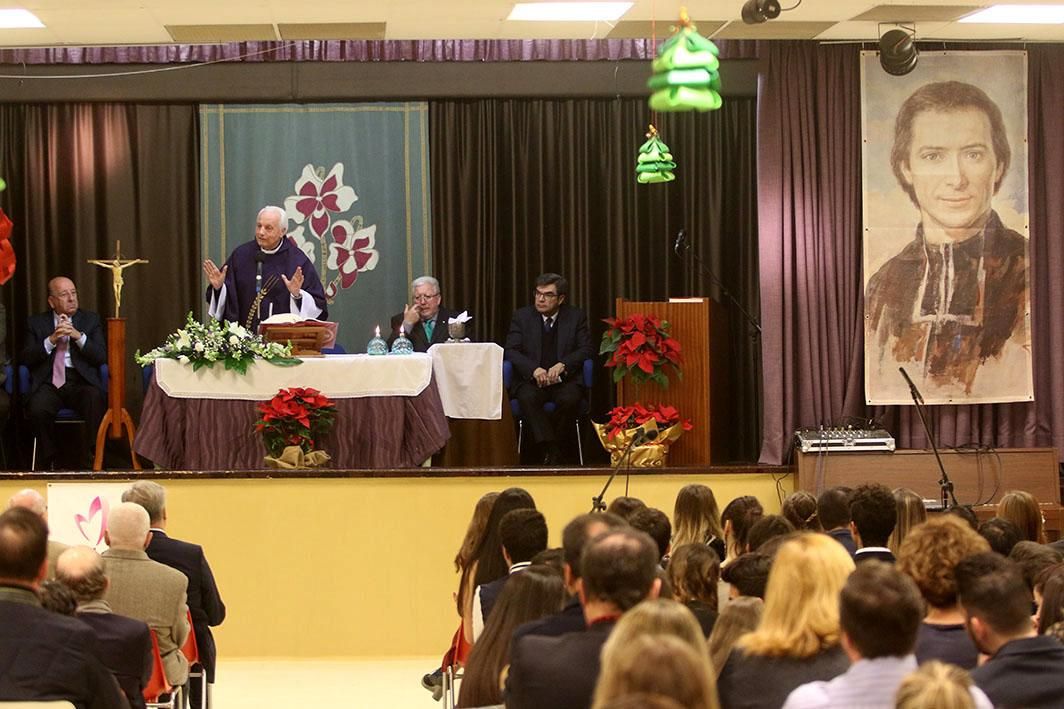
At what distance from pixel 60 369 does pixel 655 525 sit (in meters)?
6.33

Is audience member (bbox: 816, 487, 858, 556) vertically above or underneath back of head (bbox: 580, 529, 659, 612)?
underneath

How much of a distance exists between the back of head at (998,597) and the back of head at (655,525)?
5.44 feet

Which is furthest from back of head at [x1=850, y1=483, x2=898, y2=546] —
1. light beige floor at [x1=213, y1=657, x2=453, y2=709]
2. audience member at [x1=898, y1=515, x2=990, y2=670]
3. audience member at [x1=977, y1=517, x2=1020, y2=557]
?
light beige floor at [x1=213, y1=657, x2=453, y2=709]

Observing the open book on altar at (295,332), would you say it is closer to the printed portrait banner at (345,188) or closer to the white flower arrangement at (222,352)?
the white flower arrangement at (222,352)

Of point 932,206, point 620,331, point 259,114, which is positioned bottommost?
point 620,331

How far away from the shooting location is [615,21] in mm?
9250

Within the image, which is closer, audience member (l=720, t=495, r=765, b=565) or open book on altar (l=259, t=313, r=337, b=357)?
audience member (l=720, t=495, r=765, b=565)

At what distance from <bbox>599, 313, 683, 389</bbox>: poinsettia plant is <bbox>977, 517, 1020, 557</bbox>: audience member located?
4.16 meters

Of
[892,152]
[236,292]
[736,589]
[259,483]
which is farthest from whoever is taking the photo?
[236,292]

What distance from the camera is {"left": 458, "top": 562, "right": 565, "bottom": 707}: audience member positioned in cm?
381

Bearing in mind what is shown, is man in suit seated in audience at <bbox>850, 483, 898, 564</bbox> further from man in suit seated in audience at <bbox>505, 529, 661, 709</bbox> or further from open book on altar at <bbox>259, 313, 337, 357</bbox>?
open book on altar at <bbox>259, 313, 337, 357</bbox>

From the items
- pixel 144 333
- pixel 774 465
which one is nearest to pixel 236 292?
pixel 144 333

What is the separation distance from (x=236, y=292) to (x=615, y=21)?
3.18 m

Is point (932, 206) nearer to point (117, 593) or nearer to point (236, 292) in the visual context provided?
point (236, 292)
